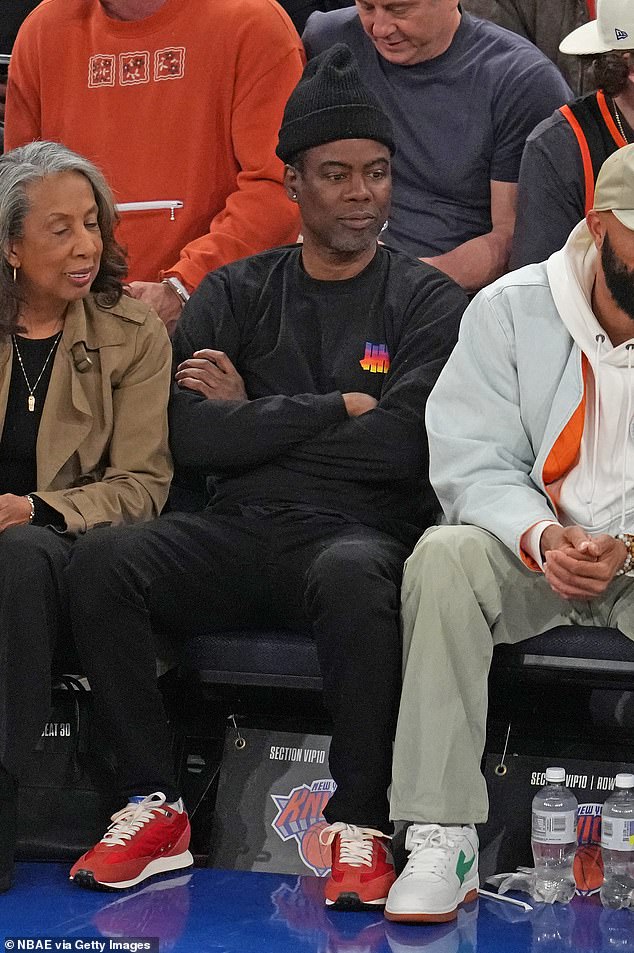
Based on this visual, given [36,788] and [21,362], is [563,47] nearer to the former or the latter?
[21,362]

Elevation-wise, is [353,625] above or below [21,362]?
below

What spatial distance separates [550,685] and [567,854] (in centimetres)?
44

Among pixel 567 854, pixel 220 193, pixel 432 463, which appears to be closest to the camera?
pixel 567 854

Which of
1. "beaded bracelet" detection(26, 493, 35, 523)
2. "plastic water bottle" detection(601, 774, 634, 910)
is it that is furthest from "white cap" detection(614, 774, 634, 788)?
"beaded bracelet" detection(26, 493, 35, 523)

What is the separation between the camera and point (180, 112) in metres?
3.71

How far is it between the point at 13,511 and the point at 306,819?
0.83 metres

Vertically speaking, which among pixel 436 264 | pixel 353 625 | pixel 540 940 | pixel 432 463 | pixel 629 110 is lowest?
pixel 540 940

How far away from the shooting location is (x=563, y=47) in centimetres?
351

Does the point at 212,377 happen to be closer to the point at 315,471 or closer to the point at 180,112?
the point at 315,471

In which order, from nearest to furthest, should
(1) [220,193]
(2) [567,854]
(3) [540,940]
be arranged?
(3) [540,940], (2) [567,854], (1) [220,193]

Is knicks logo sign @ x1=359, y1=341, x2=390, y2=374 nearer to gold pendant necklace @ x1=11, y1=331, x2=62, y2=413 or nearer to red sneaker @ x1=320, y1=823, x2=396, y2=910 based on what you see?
gold pendant necklace @ x1=11, y1=331, x2=62, y2=413

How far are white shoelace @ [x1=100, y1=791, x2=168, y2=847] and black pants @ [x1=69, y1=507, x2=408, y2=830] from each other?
0.10 feet

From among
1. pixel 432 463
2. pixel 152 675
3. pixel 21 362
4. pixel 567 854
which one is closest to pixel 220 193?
pixel 21 362

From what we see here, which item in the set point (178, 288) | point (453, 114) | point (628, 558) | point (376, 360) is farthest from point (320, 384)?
point (453, 114)
